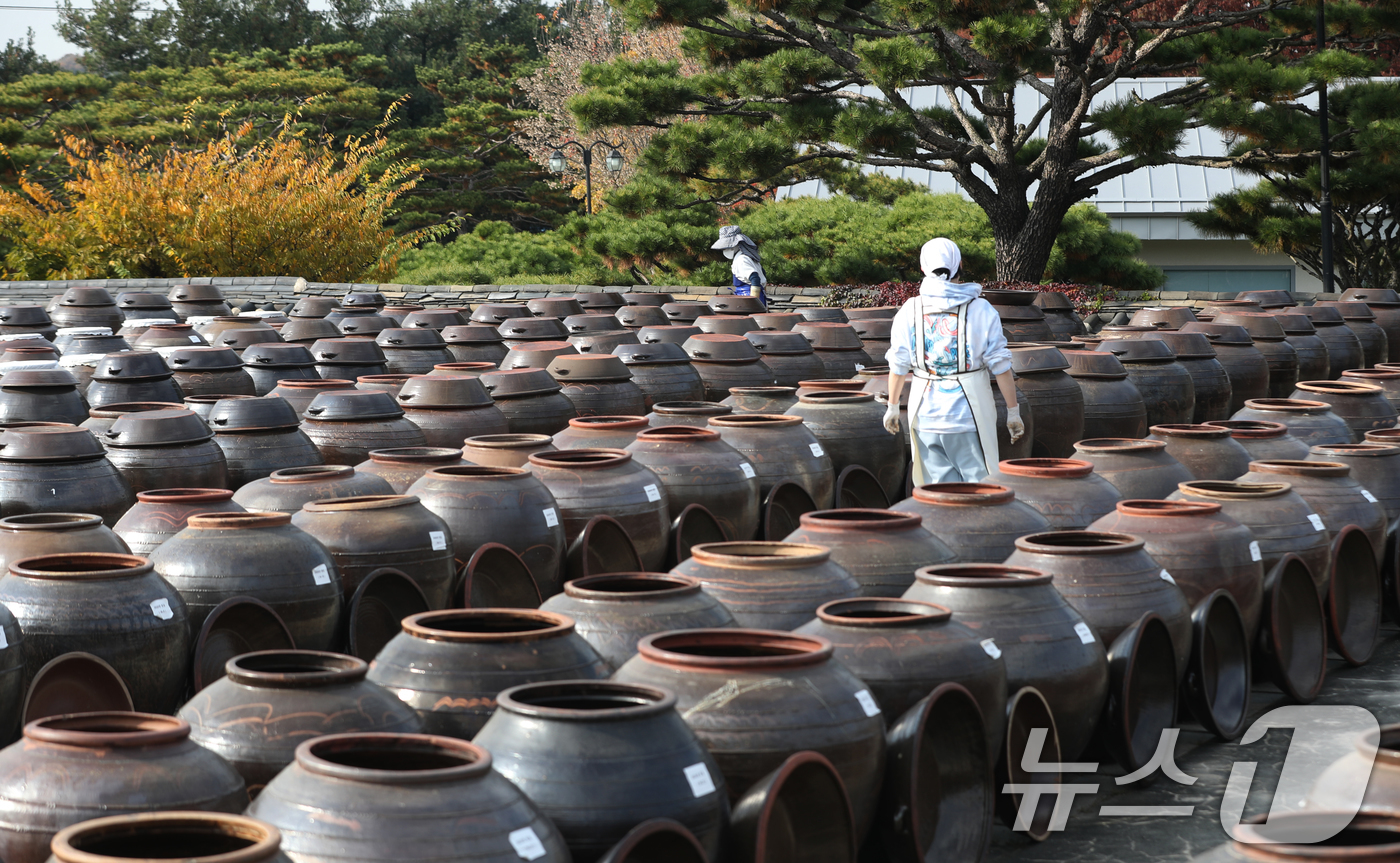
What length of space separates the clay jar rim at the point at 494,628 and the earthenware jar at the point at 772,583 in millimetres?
621

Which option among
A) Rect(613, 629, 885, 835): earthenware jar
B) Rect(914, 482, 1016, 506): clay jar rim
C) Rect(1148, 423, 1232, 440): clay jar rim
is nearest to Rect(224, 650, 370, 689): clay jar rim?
Rect(613, 629, 885, 835): earthenware jar

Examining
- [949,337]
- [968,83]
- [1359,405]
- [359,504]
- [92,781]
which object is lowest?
[1359,405]

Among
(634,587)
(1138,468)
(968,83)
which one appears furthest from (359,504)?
(968,83)

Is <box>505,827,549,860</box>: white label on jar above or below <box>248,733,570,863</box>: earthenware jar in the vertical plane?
below

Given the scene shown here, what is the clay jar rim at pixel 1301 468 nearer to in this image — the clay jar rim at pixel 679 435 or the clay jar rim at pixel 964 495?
the clay jar rim at pixel 964 495

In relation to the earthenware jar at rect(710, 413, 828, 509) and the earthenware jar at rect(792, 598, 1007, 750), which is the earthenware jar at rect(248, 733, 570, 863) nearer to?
the earthenware jar at rect(792, 598, 1007, 750)

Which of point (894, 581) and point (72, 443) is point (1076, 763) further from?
point (72, 443)

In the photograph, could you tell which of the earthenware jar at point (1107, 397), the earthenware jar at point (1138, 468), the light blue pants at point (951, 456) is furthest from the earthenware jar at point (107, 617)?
the earthenware jar at point (1107, 397)

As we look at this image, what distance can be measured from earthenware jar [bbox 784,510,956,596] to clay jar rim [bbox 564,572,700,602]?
2.36 feet

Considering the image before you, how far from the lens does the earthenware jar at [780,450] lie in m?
7.05

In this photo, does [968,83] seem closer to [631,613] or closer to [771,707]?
[631,613]

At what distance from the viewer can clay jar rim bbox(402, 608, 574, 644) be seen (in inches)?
143

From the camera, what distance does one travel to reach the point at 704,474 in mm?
6605

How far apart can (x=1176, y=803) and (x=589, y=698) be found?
208 centimetres
